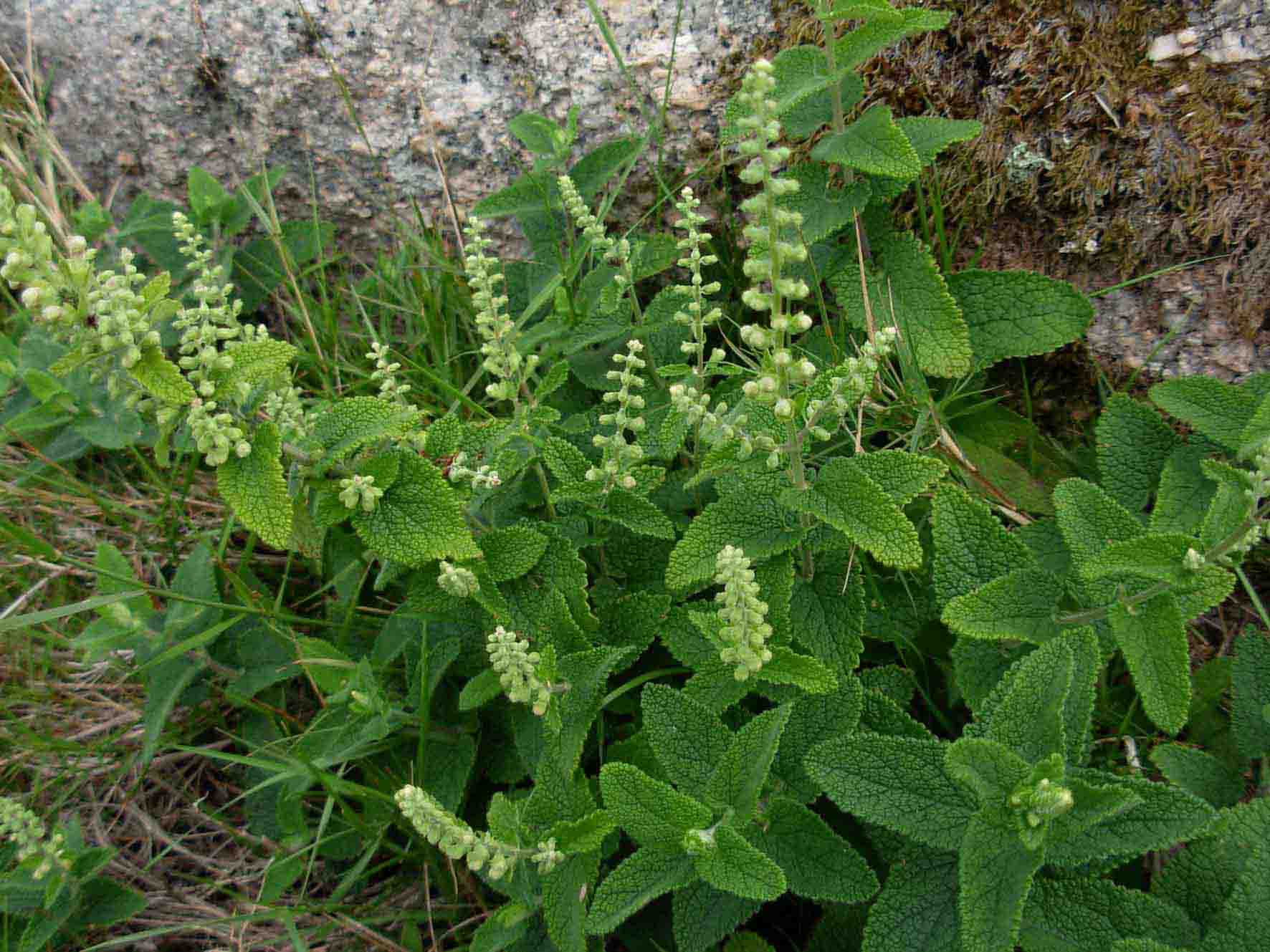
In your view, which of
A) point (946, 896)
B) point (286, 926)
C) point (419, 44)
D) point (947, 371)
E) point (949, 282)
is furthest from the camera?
point (419, 44)

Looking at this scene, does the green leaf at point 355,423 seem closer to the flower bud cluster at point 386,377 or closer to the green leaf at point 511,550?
the flower bud cluster at point 386,377

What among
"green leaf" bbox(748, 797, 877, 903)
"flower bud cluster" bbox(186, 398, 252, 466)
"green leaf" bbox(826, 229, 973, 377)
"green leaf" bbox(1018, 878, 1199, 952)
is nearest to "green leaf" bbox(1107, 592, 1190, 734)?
"green leaf" bbox(1018, 878, 1199, 952)

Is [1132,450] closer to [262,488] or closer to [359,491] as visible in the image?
[359,491]

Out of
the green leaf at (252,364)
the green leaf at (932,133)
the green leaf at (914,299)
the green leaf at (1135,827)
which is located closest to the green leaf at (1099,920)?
the green leaf at (1135,827)

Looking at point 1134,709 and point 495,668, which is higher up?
point 495,668

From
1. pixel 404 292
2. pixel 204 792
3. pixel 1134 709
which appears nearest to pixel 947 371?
pixel 1134 709

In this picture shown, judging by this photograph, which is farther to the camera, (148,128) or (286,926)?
(148,128)

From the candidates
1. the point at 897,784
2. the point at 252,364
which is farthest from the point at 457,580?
the point at 897,784

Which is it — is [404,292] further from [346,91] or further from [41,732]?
[41,732]
